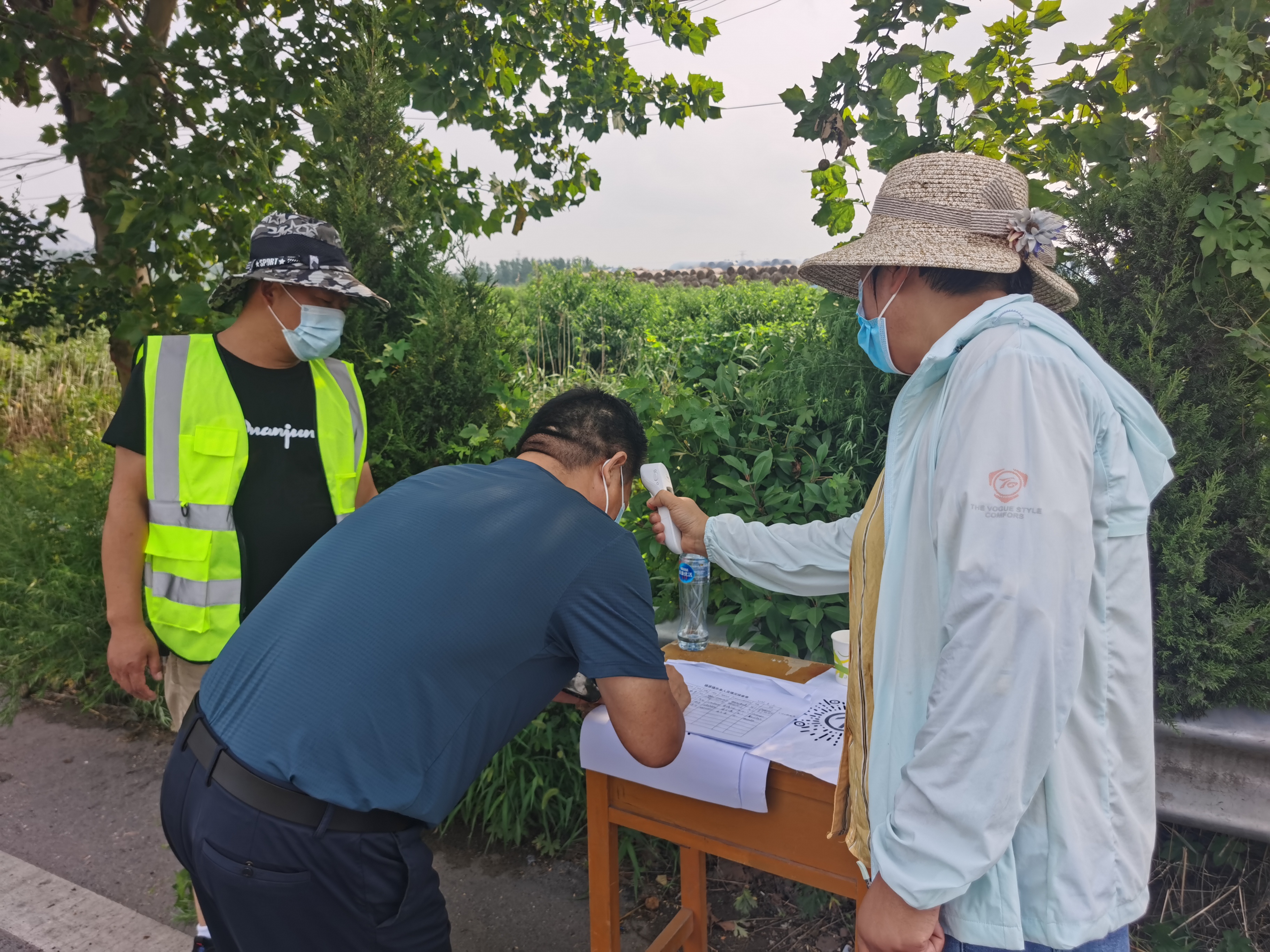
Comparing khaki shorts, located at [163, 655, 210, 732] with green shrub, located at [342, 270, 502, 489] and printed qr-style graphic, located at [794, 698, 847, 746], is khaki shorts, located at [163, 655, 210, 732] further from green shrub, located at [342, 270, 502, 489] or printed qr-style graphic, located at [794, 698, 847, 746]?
printed qr-style graphic, located at [794, 698, 847, 746]

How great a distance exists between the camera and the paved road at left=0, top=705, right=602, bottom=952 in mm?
3109

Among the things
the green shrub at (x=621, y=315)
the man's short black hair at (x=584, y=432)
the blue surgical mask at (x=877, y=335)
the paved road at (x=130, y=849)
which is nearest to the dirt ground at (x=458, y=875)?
the paved road at (x=130, y=849)

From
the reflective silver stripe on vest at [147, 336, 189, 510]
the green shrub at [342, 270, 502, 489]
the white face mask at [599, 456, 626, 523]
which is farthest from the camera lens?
the green shrub at [342, 270, 502, 489]

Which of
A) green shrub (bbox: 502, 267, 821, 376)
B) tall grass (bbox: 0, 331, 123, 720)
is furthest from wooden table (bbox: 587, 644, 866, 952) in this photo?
tall grass (bbox: 0, 331, 123, 720)

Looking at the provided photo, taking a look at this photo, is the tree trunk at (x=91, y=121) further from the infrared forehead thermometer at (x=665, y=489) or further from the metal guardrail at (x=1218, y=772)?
the metal guardrail at (x=1218, y=772)

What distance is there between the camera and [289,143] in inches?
219

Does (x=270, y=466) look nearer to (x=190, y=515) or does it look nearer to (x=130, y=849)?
(x=190, y=515)

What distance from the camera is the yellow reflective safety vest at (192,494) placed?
101 inches

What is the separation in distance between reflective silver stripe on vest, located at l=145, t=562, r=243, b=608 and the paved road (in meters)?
1.42

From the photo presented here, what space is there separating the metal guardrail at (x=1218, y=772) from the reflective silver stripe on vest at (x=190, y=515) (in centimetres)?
285

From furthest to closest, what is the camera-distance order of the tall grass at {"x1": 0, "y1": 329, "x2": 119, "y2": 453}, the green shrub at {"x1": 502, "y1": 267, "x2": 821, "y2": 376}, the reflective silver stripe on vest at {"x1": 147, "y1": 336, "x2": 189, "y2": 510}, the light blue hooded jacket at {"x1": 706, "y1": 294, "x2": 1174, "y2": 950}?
the tall grass at {"x1": 0, "y1": 329, "x2": 119, "y2": 453}, the green shrub at {"x1": 502, "y1": 267, "x2": 821, "y2": 376}, the reflective silver stripe on vest at {"x1": 147, "y1": 336, "x2": 189, "y2": 510}, the light blue hooded jacket at {"x1": 706, "y1": 294, "x2": 1174, "y2": 950}

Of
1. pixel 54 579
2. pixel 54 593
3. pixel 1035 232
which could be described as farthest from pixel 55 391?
pixel 1035 232

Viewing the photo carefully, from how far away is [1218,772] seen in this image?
2377 millimetres

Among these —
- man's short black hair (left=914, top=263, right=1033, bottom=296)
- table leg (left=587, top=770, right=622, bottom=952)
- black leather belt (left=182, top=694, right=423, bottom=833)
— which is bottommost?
table leg (left=587, top=770, right=622, bottom=952)
